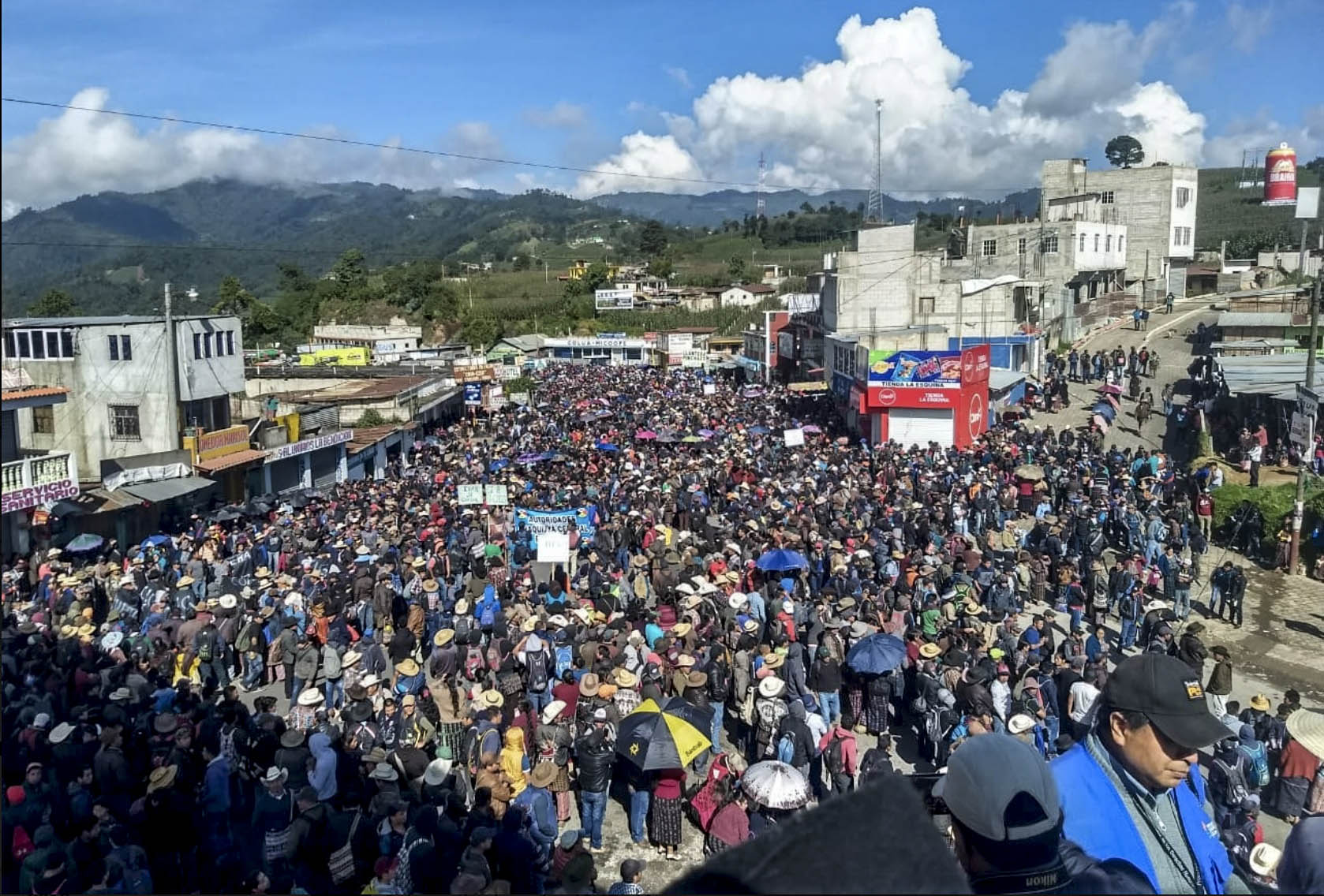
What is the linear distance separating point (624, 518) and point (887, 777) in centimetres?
1802

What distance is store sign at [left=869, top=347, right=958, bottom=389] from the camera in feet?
91.2

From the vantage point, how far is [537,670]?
11703mm

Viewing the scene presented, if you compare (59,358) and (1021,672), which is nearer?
(1021,672)

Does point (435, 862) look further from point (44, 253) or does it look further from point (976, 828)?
point (44, 253)

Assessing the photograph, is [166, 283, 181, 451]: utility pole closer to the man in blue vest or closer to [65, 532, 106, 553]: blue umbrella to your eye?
[65, 532, 106, 553]: blue umbrella

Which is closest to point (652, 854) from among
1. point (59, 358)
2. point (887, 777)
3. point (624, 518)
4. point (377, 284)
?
point (887, 777)

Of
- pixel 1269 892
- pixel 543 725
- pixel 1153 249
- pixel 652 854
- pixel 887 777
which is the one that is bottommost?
pixel 652 854

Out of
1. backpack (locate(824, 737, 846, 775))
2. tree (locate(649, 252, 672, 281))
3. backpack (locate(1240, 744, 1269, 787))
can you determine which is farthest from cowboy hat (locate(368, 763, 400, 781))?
tree (locate(649, 252, 672, 281))

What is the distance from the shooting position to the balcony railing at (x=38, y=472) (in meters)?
19.7

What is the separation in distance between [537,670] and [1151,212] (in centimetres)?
5751

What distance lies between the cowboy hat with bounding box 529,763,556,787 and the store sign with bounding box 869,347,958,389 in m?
21.1

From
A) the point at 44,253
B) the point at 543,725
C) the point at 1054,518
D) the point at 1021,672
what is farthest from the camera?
the point at 44,253

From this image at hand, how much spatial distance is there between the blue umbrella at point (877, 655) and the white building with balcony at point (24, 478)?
52.3 feet

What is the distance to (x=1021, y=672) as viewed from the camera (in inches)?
443
